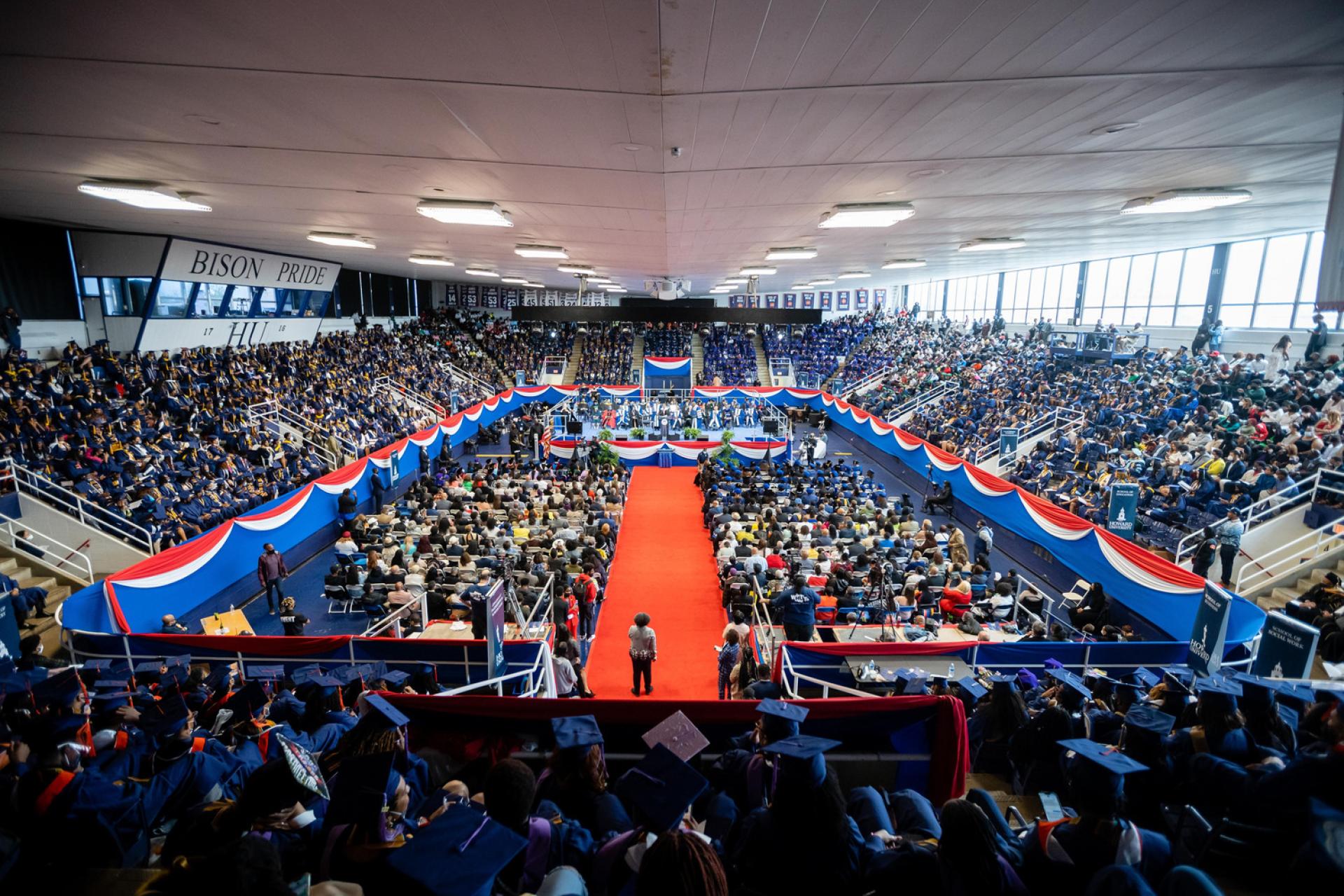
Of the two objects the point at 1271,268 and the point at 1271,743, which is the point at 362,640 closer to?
the point at 1271,743

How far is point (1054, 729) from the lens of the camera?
446 centimetres

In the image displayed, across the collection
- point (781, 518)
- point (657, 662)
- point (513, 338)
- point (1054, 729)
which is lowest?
point (657, 662)

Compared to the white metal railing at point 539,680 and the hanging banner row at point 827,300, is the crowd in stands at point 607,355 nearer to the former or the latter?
the hanging banner row at point 827,300

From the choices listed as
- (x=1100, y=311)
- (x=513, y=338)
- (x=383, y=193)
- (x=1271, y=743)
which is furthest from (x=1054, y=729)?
(x=513, y=338)

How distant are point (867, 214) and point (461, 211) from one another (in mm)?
4692

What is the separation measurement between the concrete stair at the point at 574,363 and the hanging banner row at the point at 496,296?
9.05 ft

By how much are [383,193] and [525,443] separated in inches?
702

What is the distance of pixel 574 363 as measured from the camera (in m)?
38.9

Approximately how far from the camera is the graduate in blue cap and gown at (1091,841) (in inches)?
94.8

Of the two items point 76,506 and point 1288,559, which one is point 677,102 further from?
point 76,506

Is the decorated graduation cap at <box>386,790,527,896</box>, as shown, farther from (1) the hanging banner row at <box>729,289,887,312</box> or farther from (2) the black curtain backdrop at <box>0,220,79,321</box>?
(1) the hanging banner row at <box>729,289,887,312</box>

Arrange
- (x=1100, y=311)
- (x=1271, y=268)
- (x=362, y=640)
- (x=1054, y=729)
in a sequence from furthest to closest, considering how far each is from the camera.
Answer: (x=1100, y=311) < (x=1271, y=268) < (x=362, y=640) < (x=1054, y=729)

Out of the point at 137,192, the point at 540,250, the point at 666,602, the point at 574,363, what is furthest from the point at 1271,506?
the point at 574,363

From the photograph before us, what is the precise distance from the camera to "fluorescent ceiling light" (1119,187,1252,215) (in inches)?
257
